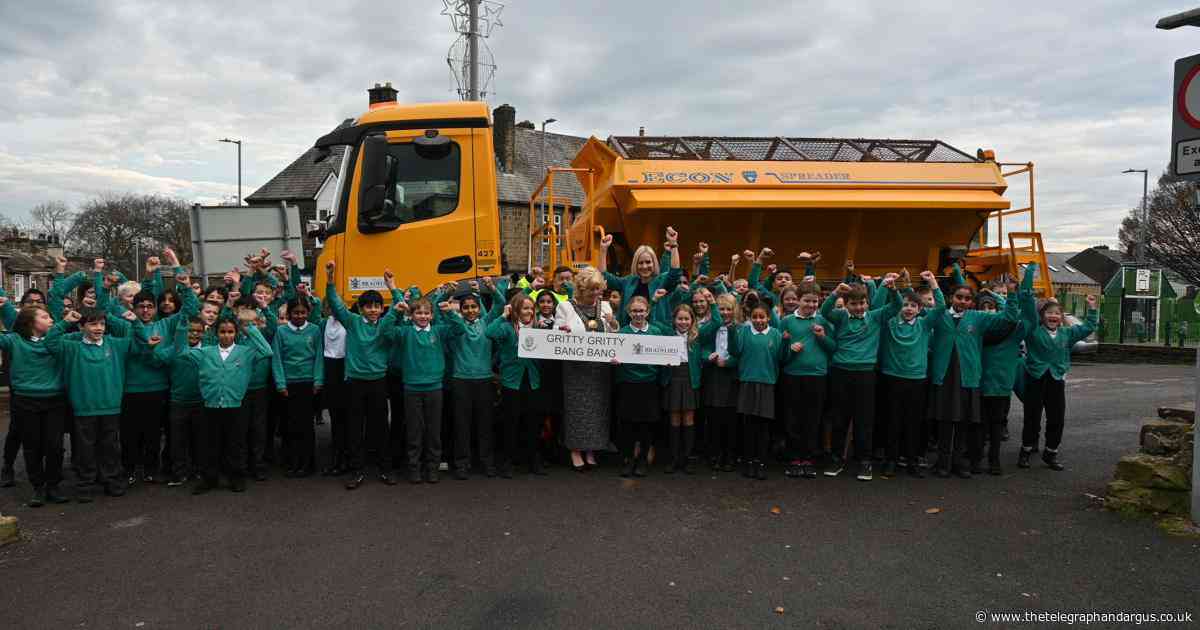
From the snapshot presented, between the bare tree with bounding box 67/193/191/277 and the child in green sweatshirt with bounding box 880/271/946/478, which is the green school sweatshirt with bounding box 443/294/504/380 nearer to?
the child in green sweatshirt with bounding box 880/271/946/478

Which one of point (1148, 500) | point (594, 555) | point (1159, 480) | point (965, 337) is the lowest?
point (594, 555)

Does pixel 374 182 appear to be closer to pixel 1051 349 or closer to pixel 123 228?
pixel 1051 349

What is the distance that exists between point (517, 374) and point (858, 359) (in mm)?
2859

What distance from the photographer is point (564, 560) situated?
4395 millimetres

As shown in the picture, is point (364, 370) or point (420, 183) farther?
point (420, 183)

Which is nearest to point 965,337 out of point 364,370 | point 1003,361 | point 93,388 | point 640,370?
point 1003,361

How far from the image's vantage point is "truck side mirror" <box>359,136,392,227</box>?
7.08 metres

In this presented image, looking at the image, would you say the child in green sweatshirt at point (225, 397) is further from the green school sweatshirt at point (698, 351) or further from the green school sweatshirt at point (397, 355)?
the green school sweatshirt at point (698, 351)

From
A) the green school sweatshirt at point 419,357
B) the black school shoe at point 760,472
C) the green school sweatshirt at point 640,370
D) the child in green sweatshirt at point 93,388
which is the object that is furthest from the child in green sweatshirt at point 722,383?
the child in green sweatshirt at point 93,388

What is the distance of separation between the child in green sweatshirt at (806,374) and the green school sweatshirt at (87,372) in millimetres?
5386

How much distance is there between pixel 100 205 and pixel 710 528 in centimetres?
6222

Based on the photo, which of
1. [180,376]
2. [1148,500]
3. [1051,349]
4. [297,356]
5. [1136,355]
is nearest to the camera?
[1148,500]

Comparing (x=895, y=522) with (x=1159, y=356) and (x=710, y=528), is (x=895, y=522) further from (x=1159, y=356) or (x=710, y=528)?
(x=1159, y=356)

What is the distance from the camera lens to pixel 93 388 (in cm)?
575
